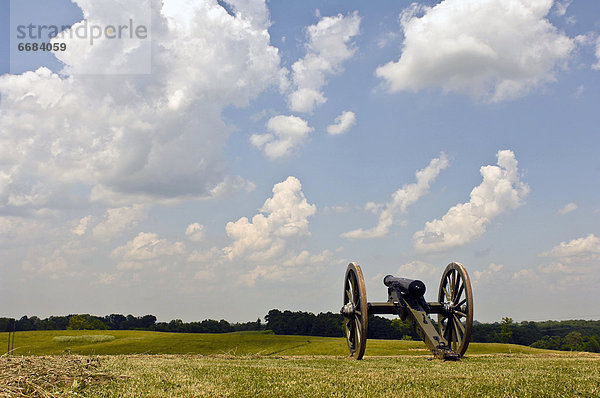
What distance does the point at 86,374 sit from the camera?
7.70 meters

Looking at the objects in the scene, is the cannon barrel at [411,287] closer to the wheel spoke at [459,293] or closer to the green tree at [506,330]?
the wheel spoke at [459,293]

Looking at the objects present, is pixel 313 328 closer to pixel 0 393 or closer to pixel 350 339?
pixel 350 339

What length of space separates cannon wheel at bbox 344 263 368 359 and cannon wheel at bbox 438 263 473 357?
3.35 metres

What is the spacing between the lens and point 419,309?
16219mm

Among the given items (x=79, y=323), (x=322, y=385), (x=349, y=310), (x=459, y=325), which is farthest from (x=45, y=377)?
(x=79, y=323)

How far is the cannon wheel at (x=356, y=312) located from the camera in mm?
15117

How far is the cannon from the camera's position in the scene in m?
15.2

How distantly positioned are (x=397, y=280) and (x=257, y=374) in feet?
31.0

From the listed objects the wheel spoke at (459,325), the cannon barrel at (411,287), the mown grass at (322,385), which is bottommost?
the wheel spoke at (459,325)

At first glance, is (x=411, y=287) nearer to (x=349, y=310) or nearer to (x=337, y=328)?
(x=349, y=310)

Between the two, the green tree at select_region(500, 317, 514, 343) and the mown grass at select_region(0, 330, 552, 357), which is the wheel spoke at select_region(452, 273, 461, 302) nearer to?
the mown grass at select_region(0, 330, 552, 357)

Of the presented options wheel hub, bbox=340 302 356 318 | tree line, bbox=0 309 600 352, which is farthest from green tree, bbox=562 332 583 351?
wheel hub, bbox=340 302 356 318

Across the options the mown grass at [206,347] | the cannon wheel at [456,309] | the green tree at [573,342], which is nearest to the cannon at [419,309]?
the cannon wheel at [456,309]

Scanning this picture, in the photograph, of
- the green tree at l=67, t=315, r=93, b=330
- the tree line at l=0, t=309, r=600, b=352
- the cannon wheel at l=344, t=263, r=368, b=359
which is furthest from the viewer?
the green tree at l=67, t=315, r=93, b=330
